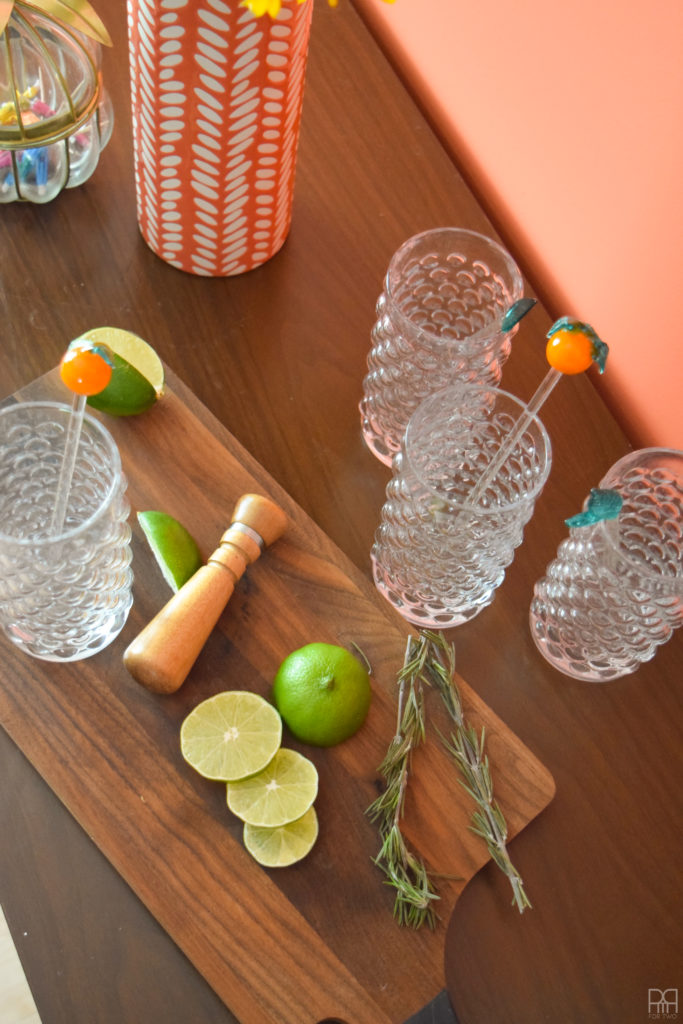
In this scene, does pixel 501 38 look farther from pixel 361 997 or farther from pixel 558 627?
pixel 361 997

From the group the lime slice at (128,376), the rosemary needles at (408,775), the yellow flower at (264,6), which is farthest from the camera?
the lime slice at (128,376)

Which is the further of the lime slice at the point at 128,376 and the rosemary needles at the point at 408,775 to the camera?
the lime slice at the point at 128,376

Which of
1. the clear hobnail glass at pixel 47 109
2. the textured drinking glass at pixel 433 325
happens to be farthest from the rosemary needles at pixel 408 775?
the clear hobnail glass at pixel 47 109

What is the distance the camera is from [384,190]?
3.79 ft

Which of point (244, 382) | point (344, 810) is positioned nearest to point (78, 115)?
point (244, 382)

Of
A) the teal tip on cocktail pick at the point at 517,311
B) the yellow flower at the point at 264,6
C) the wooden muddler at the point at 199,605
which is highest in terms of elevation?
the yellow flower at the point at 264,6

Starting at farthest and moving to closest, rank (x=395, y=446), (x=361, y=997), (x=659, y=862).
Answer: (x=395, y=446)
(x=659, y=862)
(x=361, y=997)

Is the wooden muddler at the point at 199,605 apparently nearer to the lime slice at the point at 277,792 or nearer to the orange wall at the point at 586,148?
the lime slice at the point at 277,792

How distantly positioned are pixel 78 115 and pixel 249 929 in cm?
73

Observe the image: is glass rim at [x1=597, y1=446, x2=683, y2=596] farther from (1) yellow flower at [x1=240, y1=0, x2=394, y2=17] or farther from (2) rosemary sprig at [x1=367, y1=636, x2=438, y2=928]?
(1) yellow flower at [x1=240, y1=0, x2=394, y2=17]

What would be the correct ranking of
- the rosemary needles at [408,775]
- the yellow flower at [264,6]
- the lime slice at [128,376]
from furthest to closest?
the lime slice at [128,376]
the rosemary needles at [408,775]
the yellow flower at [264,6]

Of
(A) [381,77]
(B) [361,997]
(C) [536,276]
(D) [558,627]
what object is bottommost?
(B) [361,997]

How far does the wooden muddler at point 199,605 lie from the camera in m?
0.84

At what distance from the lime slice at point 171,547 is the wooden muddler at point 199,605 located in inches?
0.5
